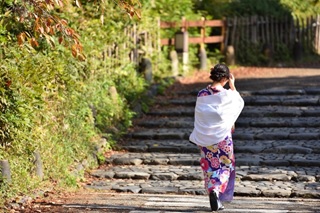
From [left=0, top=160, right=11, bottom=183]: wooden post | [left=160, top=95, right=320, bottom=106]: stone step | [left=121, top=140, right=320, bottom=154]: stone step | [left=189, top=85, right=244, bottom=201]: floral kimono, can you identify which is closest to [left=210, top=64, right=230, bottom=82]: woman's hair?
[left=189, top=85, right=244, bottom=201]: floral kimono

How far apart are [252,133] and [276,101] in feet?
7.00

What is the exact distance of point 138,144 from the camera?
1402 centimetres

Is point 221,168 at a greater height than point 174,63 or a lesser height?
greater

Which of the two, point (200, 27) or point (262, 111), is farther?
point (200, 27)

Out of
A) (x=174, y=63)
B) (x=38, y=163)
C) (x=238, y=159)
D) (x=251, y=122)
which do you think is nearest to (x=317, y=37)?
(x=174, y=63)

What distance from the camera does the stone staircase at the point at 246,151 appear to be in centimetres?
1123

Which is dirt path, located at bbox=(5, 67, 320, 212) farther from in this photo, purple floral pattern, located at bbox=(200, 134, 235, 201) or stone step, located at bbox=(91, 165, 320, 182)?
purple floral pattern, located at bbox=(200, 134, 235, 201)

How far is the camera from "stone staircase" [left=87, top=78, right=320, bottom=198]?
11.2m

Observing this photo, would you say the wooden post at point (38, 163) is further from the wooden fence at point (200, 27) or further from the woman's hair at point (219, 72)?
the wooden fence at point (200, 27)

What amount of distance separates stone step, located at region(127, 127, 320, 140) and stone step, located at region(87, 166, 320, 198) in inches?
66.7

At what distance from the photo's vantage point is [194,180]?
11.8 m

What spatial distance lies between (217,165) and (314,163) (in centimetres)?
340

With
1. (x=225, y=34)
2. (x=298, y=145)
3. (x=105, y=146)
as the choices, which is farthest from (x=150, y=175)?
(x=225, y=34)

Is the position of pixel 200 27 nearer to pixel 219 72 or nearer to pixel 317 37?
pixel 317 37
